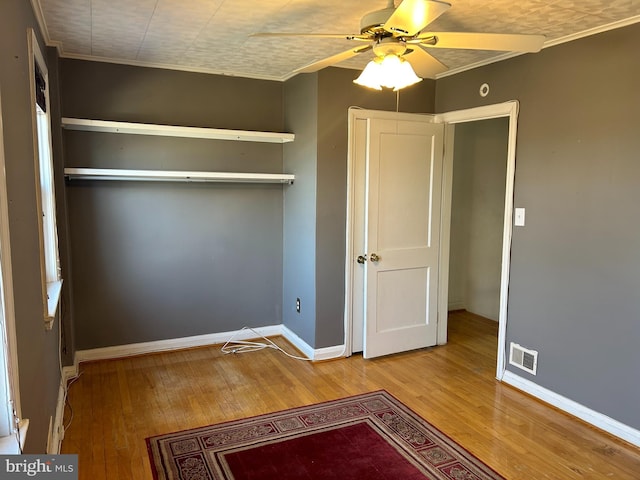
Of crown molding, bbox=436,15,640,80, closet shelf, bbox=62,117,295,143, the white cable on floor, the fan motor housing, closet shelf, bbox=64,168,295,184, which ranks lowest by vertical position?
Result: the white cable on floor

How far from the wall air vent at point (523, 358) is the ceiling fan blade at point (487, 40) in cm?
208

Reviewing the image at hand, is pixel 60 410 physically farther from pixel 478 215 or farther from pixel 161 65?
pixel 478 215

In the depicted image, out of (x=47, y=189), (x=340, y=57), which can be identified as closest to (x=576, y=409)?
(x=340, y=57)

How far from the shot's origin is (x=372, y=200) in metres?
3.78

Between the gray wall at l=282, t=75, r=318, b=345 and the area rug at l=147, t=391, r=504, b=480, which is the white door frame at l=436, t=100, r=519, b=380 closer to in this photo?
the area rug at l=147, t=391, r=504, b=480

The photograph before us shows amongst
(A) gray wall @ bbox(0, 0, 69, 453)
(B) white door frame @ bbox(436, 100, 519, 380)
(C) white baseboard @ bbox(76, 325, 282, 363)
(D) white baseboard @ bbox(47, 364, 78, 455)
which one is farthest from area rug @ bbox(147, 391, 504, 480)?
(C) white baseboard @ bbox(76, 325, 282, 363)

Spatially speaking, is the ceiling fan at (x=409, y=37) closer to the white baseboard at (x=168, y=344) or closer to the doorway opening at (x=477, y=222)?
the white baseboard at (x=168, y=344)

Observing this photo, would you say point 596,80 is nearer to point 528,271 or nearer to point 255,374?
point 528,271

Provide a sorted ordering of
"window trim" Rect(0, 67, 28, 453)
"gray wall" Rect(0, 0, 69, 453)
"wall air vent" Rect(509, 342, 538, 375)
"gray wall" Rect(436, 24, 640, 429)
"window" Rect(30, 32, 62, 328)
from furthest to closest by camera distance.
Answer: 1. "wall air vent" Rect(509, 342, 538, 375)
2. "window" Rect(30, 32, 62, 328)
3. "gray wall" Rect(436, 24, 640, 429)
4. "gray wall" Rect(0, 0, 69, 453)
5. "window trim" Rect(0, 67, 28, 453)

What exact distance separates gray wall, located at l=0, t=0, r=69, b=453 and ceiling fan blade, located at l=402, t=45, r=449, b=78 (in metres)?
1.57

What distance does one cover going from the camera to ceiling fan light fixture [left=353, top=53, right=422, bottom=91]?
199 centimetres

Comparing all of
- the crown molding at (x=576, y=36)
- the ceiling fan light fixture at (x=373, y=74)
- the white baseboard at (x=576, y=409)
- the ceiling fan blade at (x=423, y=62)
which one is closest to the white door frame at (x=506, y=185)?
the white baseboard at (x=576, y=409)

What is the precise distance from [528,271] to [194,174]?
261 cm

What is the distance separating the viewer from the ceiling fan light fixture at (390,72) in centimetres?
199
